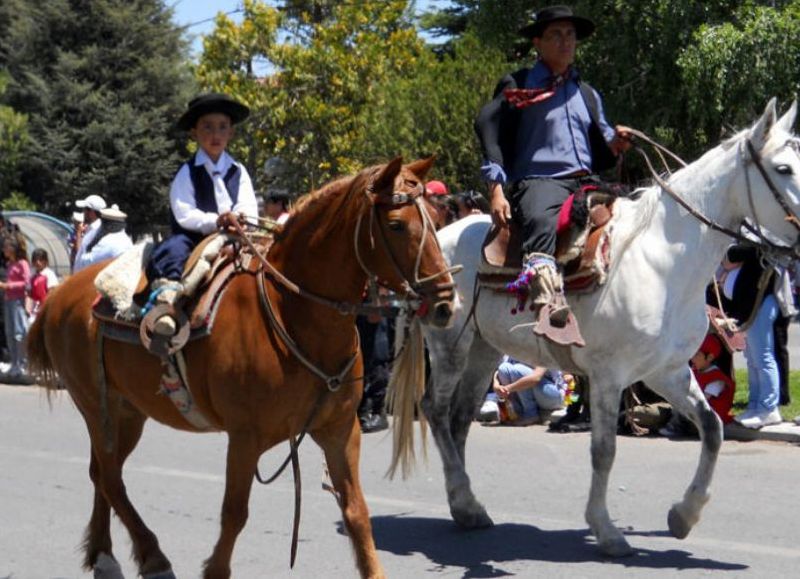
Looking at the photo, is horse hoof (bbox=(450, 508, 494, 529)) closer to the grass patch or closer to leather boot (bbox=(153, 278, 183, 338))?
leather boot (bbox=(153, 278, 183, 338))

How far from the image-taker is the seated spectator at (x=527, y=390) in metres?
12.3

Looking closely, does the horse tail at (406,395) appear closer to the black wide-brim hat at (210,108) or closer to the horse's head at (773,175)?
the black wide-brim hat at (210,108)

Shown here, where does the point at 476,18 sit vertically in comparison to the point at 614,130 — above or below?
→ above

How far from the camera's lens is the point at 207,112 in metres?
6.61

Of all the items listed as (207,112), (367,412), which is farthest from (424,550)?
(367,412)

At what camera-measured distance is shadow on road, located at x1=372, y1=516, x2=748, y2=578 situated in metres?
7.23

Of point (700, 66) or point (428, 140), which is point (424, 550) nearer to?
point (700, 66)

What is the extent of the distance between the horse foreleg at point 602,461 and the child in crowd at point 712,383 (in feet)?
13.1

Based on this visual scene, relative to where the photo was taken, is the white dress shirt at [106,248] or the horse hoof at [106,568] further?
the white dress shirt at [106,248]

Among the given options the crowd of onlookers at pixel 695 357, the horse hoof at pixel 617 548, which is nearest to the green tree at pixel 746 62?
the crowd of onlookers at pixel 695 357

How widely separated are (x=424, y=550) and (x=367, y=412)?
16.5 feet

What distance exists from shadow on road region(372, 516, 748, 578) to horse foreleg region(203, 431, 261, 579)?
5.56ft

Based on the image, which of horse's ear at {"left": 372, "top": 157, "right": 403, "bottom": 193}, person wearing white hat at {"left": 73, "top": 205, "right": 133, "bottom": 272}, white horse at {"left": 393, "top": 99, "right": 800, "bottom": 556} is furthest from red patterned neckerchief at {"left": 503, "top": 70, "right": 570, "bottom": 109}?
person wearing white hat at {"left": 73, "top": 205, "right": 133, "bottom": 272}

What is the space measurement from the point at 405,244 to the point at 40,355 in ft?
9.75
